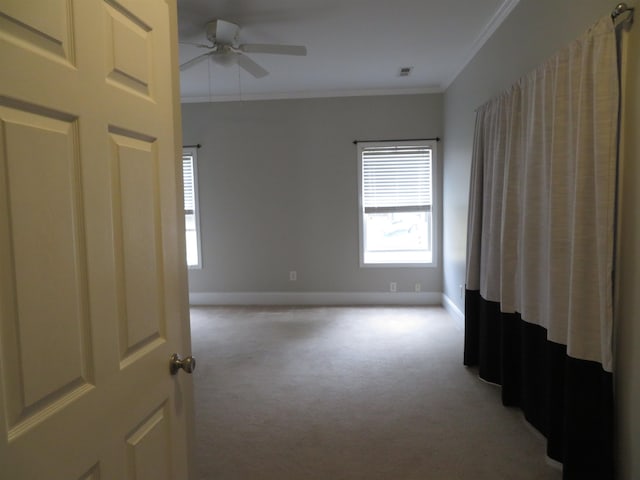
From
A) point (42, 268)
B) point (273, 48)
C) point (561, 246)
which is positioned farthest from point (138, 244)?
point (273, 48)

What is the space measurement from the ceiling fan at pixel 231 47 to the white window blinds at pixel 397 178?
2.19 m

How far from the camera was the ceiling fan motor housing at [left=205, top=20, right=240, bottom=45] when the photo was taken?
9.93ft

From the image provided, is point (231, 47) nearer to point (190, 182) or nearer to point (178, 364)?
point (190, 182)

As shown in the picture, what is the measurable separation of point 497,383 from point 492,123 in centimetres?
191

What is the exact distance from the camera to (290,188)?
5344 millimetres

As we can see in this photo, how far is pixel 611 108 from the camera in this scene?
1663 millimetres

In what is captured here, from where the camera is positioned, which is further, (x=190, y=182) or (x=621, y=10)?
(x=190, y=182)

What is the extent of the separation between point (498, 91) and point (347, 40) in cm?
138

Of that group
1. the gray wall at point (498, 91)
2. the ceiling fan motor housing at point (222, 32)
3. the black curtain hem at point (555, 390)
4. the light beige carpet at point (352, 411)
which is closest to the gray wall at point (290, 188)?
the gray wall at point (498, 91)

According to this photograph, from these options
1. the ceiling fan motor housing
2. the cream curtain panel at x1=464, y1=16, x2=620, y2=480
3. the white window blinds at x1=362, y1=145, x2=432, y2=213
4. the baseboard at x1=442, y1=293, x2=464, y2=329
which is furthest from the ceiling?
the baseboard at x1=442, y1=293, x2=464, y2=329

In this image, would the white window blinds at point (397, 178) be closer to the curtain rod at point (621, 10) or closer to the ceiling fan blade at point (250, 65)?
the ceiling fan blade at point (250, 65)

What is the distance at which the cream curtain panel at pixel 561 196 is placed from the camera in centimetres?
169

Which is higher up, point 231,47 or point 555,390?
point 231,47

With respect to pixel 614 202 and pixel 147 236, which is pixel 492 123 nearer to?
pixel 614 202
